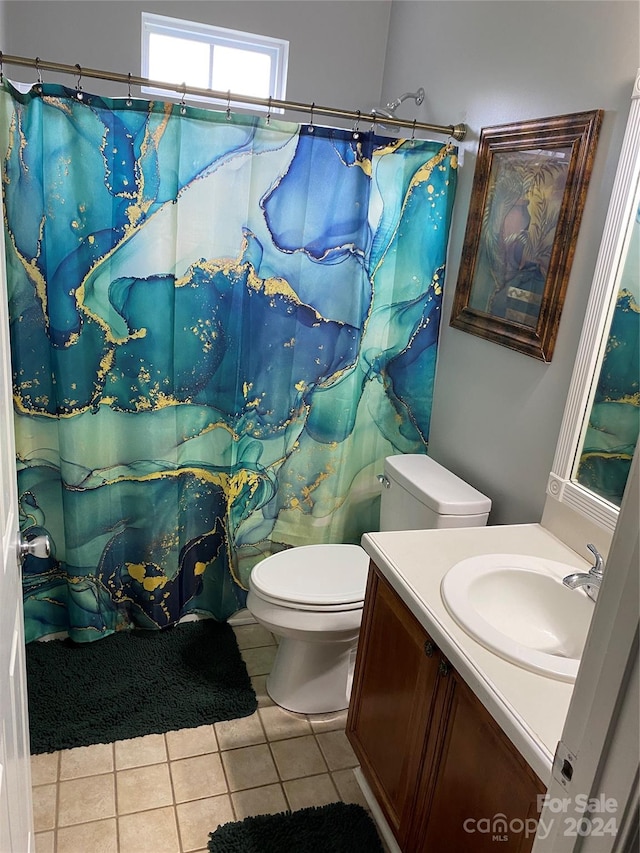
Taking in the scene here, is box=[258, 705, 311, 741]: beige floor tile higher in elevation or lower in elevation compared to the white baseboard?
lower

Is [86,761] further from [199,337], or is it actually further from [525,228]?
[525,228]

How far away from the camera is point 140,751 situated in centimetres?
196

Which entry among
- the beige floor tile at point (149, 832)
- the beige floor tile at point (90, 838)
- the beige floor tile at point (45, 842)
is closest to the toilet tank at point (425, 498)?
the beige floor tile at point (149, 832)

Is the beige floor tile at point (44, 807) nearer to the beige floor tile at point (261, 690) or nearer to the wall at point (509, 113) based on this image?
the beige floor tile at point (261, 690)

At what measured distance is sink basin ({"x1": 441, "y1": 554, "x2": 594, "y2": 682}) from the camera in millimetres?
1490

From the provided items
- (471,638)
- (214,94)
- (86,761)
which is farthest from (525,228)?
(86,761)

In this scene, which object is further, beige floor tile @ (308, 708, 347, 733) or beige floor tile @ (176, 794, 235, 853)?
beige floor tile @ (308, 708, 347, 733)

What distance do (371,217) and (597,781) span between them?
6.20 feet

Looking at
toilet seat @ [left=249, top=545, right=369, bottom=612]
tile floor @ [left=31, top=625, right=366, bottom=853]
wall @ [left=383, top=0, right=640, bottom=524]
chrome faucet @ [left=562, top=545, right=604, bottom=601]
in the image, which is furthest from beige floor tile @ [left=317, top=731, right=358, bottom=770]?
chrome faucet @ [left=562, top=545, right=604, bottom=601]

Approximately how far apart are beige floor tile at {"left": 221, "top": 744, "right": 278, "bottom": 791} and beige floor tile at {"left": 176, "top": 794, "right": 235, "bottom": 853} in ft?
0.22

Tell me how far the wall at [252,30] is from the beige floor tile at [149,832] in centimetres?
240

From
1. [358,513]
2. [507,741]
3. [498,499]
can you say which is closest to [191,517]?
A: [358,513]

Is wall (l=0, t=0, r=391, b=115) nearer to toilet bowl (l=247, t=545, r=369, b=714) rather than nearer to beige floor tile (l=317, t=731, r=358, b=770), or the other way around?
toilet bowl (l=247, t=545, r=369, b=714)

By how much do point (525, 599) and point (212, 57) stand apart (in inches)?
91.9
